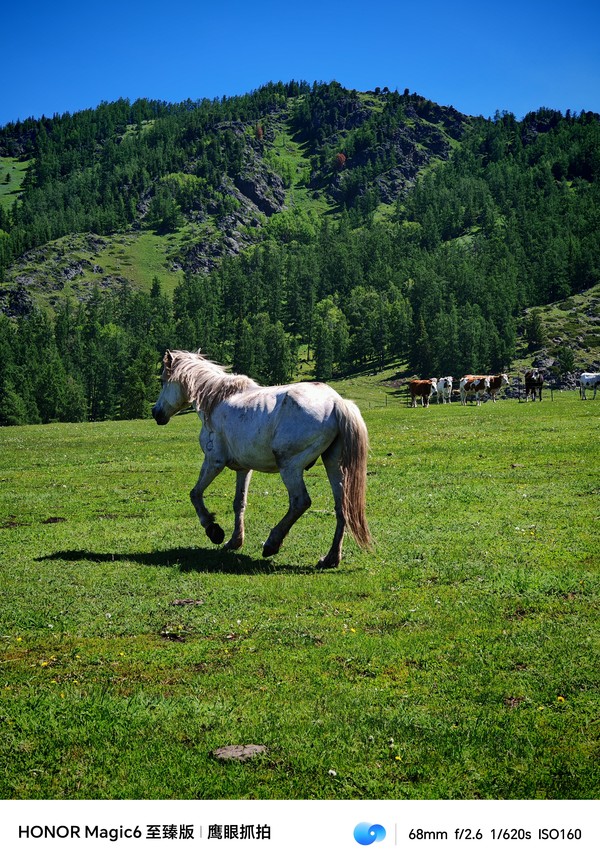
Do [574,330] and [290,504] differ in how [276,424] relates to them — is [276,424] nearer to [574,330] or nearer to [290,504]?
[290,504]

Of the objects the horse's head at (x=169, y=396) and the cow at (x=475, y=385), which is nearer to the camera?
the horse's head at (x=169, y=396)

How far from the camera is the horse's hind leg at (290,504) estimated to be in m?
13.7

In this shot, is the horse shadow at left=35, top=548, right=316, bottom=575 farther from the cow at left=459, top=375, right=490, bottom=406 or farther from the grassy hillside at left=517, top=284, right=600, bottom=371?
the grassy hillside at left=517, top=284, right=600, bottom=371

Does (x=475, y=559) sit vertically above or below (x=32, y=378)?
below

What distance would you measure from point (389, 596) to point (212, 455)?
17.8ft

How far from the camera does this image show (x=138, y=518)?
19125mm

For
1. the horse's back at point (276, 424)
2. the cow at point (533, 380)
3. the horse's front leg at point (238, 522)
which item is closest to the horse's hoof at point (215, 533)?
the horse's front leg at point (238, 522)

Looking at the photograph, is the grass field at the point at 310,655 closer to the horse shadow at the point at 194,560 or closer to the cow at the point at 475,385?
the horse shadow at the point at 194,560

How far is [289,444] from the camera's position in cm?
1370

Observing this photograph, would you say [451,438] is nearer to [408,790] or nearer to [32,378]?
[408,790]

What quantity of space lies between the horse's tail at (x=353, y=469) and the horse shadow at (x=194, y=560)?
44.6 inches

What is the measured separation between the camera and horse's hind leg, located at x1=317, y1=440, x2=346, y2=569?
524 inches

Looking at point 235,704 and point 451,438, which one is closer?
point 235,704

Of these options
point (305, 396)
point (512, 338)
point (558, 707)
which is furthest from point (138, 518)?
point (512, 338)
